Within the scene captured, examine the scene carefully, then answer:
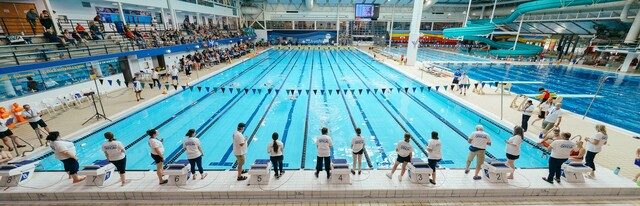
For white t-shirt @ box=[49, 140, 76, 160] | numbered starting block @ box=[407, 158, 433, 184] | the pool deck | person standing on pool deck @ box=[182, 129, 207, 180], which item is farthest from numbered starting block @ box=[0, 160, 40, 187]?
numbered starting block @ box=[407, 158, 433, 184]

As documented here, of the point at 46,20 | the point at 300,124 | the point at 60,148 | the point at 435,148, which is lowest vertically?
the point at 300,124

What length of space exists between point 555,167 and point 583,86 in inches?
522

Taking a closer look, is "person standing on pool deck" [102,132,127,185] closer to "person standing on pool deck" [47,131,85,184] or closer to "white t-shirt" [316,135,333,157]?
"person standing on pool deck" [47,131,85,184]

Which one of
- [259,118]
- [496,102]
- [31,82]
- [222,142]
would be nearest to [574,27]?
[496,102]

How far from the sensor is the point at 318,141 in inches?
156

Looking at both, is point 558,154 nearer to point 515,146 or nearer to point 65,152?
point 515,146

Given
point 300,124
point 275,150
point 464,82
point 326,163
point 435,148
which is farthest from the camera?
point 464,82

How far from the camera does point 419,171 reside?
397 cm

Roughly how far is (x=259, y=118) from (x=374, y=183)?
4.92m

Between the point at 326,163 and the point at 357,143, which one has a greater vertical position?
the point at 357,143

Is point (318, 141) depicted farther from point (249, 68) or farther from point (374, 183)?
point (249, 68)

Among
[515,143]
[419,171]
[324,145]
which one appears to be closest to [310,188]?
[324,145]

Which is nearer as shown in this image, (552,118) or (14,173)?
(14,173)

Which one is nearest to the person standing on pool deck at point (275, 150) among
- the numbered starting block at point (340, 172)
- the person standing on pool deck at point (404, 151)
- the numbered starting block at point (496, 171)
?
the numbered starting block at point (340, 172)
